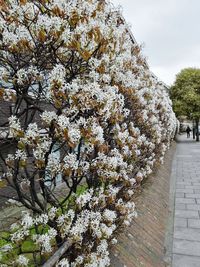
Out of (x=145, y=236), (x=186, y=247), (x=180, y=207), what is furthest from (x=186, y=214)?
(x=145, y=236)

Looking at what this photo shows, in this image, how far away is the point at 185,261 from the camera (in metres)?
4.67

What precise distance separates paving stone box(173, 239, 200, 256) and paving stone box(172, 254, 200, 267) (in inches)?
4.6

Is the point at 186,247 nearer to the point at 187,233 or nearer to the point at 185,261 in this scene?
the point at 185,261

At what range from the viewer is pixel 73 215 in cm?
283

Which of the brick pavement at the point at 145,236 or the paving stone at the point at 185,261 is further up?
the brick pavement at the point at 145,236

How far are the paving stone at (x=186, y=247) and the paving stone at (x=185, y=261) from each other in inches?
4.6

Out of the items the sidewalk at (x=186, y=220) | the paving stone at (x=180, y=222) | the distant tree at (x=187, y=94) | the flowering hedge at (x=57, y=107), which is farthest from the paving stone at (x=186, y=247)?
the distant tree at (x=187, y=94)

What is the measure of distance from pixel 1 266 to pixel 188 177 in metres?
8.94

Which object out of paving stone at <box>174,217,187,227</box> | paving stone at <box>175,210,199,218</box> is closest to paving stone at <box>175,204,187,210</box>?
paving stone at <box>175,210,199,218</box>

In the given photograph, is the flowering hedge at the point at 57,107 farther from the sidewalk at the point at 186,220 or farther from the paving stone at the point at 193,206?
the paving stone at the point at 193,206

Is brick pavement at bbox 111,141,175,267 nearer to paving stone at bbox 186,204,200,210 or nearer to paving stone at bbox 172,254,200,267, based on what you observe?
paving stone at bbox 172,254,200,267

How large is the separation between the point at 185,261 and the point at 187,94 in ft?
75.8

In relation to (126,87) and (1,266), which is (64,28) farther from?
(1,266)

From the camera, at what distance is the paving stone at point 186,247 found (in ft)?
16.1
